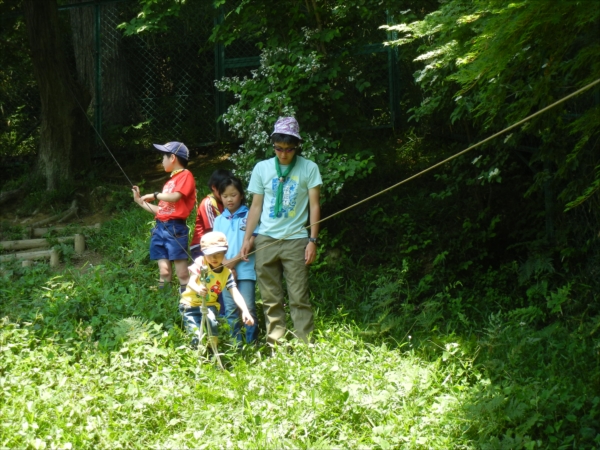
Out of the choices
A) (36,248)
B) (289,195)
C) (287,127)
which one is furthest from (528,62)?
(36,248)

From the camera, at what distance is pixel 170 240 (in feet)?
22.3

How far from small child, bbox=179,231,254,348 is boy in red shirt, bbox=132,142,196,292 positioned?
1.03 metres

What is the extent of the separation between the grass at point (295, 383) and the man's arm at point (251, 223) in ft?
2.42

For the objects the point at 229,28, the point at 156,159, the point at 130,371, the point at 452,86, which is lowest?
the point at 130,371

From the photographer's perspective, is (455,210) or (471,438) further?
(455,210)

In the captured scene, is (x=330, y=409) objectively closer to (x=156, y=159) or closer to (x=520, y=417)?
(x=520, y=417)

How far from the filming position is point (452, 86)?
6918 millimetres

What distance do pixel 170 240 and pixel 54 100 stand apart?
14.9 feet

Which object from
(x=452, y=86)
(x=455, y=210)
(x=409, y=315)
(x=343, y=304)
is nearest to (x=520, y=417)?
(x=409, y=315)

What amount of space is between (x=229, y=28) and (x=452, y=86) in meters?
2.49

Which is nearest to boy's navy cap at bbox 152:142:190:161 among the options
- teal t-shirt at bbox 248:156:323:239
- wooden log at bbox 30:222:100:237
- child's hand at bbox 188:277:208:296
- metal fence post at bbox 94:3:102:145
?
teal t-shirt at bbox 248:156:323:239

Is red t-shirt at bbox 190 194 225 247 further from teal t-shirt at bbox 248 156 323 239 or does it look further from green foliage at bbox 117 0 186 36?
green foliage at bbox 117 0 186 36

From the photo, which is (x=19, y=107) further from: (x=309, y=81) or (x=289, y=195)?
(x=289, y=195)

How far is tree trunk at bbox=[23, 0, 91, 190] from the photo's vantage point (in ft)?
33.8
